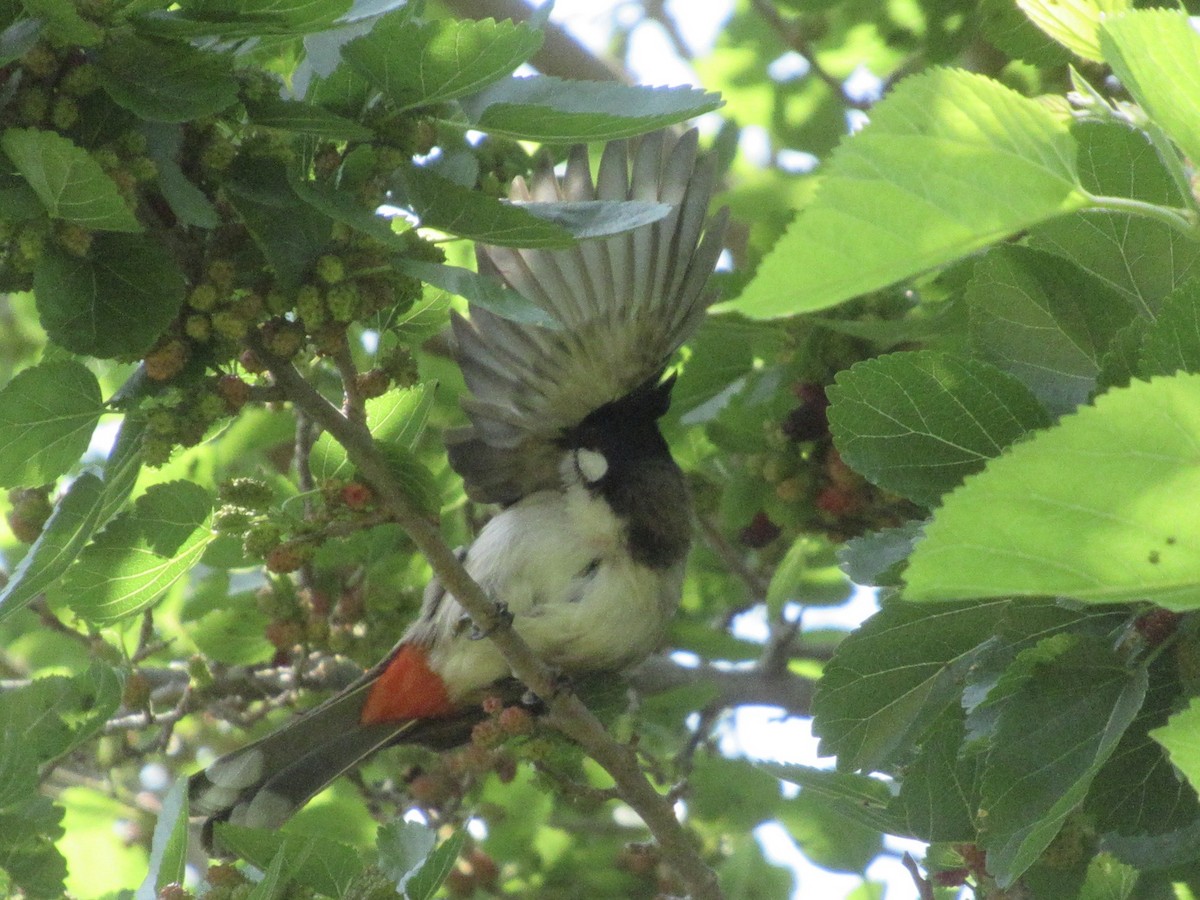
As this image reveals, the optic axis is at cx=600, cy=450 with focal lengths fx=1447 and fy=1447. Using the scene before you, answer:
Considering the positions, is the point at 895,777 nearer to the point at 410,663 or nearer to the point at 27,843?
the point at 410,663

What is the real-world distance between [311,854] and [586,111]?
4.37ft

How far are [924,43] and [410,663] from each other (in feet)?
8.09

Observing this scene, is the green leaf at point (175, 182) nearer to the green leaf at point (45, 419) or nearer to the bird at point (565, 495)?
the green leaf at point (45, 419)

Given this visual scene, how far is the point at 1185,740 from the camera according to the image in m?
1.27

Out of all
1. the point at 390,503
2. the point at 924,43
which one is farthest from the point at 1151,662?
A: the point at 924,43

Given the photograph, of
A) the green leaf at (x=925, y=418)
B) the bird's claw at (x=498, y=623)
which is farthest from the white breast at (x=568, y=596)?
the green leaf at (x=925, y=418)

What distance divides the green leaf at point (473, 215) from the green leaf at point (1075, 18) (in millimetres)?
757

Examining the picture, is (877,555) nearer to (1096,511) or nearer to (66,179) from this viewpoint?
(1096,511)

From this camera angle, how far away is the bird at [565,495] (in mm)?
3916

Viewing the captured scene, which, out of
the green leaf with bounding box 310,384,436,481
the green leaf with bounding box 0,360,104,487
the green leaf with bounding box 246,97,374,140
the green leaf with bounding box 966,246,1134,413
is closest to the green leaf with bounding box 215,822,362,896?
the green leaf with bounding box 0,360,104,487

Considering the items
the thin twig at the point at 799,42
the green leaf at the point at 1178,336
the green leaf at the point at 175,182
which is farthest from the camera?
the thin twig at the point at 799,42

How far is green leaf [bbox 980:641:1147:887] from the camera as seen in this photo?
1983 millimetres

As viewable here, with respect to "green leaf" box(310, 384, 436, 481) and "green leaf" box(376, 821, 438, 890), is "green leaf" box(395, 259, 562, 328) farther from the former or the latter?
"green leaf" box(376, 821, 438, 890)

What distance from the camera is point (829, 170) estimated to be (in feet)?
4.06
